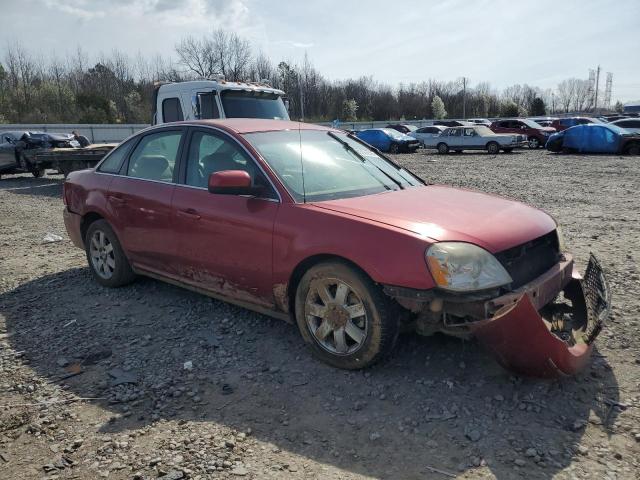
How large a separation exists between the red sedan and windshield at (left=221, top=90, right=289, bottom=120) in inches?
215

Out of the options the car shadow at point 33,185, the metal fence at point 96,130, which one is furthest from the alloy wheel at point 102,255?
the metal fence at point 96,130

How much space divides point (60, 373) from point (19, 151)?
16.4 metres

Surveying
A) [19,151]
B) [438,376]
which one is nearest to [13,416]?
[438,376]

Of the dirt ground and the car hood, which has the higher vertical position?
the car hood

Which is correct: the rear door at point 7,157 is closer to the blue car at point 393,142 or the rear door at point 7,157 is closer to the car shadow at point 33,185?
the car shadow at point 33,185

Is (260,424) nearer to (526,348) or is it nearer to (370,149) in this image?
(526,348)

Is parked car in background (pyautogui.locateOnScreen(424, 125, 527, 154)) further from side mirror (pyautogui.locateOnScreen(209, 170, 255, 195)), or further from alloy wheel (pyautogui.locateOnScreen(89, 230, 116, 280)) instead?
side mirror (pyautogui.locateOnScreen(209, 170, 255, 195))

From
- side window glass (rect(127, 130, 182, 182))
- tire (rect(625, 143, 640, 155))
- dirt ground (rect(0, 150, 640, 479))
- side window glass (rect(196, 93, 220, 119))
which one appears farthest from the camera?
tire (rect(625, 143, 640, 155))

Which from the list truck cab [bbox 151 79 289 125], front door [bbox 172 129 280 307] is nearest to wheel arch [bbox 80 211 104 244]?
front door [bbox 172 129 280 307]

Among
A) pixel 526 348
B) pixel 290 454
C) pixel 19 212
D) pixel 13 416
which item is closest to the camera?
pixel 290 454

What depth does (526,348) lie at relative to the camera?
2914 mm

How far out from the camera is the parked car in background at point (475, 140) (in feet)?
83.4

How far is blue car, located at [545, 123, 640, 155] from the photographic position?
21.9m

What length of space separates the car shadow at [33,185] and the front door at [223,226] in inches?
419
